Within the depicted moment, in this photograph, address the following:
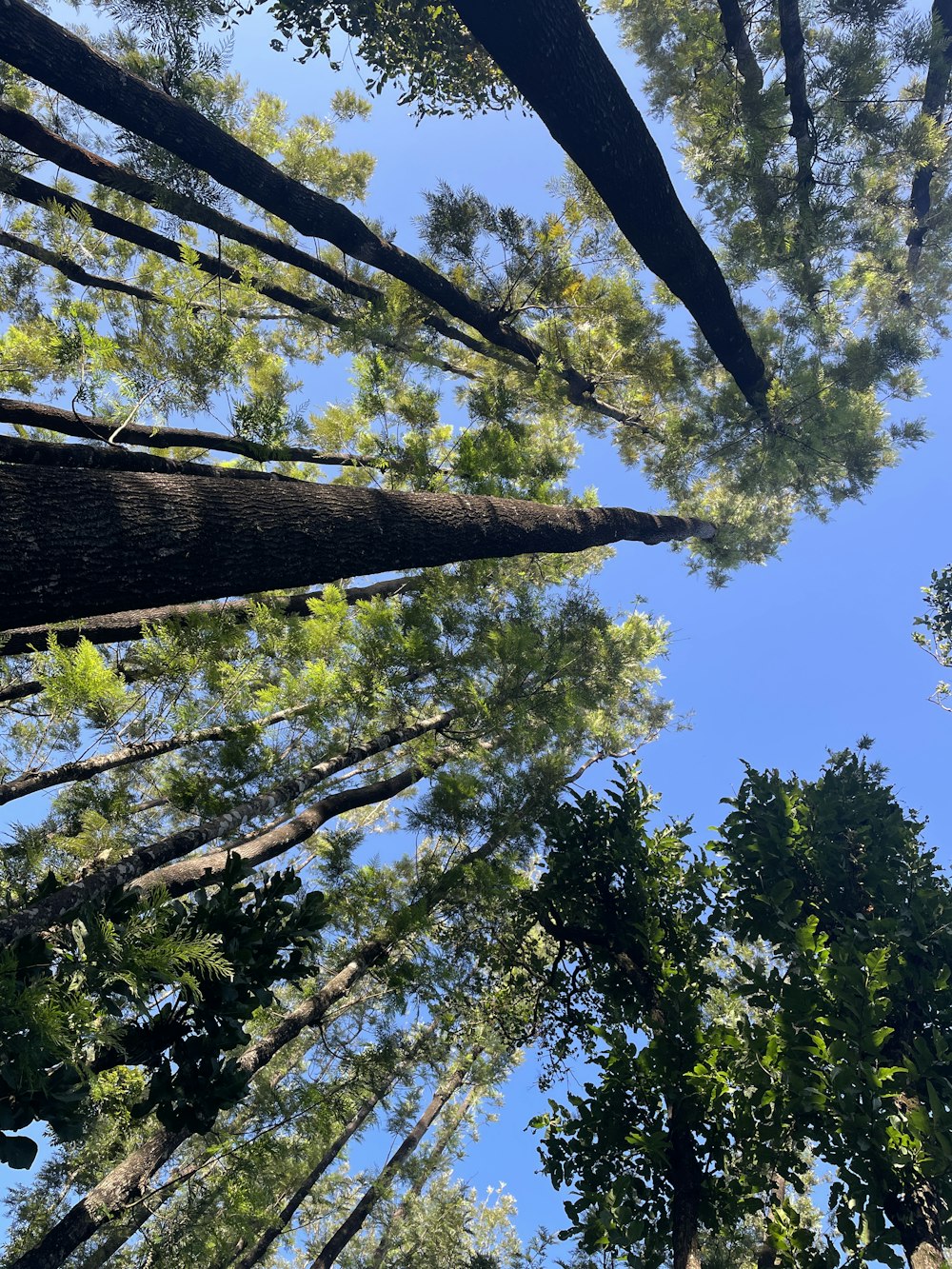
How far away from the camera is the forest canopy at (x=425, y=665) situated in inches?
139

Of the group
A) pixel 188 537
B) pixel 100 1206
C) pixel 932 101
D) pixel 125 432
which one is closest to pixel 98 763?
pixel 188 537

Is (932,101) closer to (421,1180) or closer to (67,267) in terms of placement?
(67,267)

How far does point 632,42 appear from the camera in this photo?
35.4 ft

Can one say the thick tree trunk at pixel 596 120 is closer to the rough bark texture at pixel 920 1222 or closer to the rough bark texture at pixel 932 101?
the rough bark texture at pixel 932 101

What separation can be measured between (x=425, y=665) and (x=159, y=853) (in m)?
3.47

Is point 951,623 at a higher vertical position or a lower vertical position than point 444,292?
higher

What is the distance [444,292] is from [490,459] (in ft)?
7.57

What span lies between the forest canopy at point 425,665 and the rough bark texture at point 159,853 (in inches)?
1.3

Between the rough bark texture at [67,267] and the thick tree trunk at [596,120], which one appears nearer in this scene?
the thick tree trunk at [596,120]

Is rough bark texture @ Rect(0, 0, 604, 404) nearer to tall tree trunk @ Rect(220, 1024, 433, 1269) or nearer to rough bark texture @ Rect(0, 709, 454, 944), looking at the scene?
rough bark texture @ Rect(0, 709, 454, 944)

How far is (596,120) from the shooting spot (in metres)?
5.30

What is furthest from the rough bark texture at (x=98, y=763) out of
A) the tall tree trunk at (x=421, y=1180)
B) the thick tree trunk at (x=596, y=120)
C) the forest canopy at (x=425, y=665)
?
the tall tree trunk at (x=421, y=1180)

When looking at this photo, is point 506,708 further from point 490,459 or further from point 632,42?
point 632,42

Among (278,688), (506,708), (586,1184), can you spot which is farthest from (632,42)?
(586,1184)
